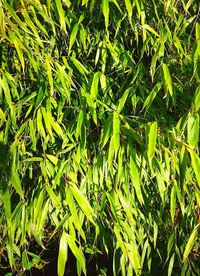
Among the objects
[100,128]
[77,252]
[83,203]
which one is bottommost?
[77,252]

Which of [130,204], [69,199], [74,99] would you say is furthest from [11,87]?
[130,204]

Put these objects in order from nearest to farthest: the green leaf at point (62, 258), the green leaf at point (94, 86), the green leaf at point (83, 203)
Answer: the green leaf at point (62, 258) → the green leaf at point (83, 203) → the green leaf at point (94, 86)

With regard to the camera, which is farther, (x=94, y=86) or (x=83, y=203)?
(x=94, y=86)

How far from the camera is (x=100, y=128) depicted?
1.72 m

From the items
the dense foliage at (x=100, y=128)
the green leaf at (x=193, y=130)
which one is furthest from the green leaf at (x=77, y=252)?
the green leaf at (x=193, y=130)

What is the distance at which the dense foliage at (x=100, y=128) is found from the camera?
142 centimetres

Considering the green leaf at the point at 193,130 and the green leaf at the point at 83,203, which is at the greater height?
the green leaf at the point at 193,130

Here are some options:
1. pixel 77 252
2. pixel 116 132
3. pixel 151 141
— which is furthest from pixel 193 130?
pixel 77 252

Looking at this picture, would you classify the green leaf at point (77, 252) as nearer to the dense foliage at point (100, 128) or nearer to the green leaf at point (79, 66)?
the dense foliage at point (100, 128)

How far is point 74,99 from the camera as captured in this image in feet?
5.65

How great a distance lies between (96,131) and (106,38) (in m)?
0.41

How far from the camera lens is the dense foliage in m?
1.42

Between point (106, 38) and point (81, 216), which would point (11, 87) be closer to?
point (106, 38)

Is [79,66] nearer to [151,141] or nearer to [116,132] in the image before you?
[116,132]
